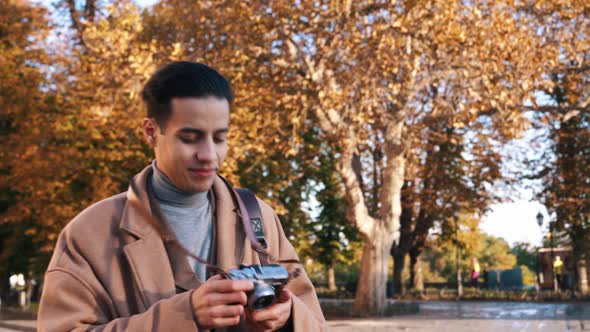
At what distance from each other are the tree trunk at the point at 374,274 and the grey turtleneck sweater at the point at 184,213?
74.7ft

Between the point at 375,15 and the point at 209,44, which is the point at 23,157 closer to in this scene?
the point at 209,44

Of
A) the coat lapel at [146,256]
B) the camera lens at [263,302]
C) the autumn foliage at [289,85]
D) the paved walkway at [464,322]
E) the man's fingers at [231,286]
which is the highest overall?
the autumn foliage at [289,85]

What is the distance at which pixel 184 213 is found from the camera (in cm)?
240

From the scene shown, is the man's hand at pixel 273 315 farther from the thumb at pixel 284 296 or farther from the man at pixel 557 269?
the man at pixel 557 269

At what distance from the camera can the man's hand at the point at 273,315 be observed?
203 centimetres

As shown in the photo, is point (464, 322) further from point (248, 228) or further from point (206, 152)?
point (206, 152)

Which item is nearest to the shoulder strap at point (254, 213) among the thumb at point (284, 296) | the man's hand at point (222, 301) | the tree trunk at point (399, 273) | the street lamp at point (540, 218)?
the thumb at point (284, 296)

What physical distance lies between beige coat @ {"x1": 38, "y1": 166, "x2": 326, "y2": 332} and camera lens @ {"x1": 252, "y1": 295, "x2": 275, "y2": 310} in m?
0.16

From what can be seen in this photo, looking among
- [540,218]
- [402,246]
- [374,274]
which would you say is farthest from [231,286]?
[402,246]

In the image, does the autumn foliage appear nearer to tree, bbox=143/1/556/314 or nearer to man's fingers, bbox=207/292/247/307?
tree, bbox=143/1/556/314

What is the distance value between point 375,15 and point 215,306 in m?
18.6

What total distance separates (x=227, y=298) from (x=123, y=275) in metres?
0.45

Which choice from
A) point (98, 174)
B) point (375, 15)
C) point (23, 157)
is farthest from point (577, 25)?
point (23, 157)

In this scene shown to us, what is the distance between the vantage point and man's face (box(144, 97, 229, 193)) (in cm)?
229
